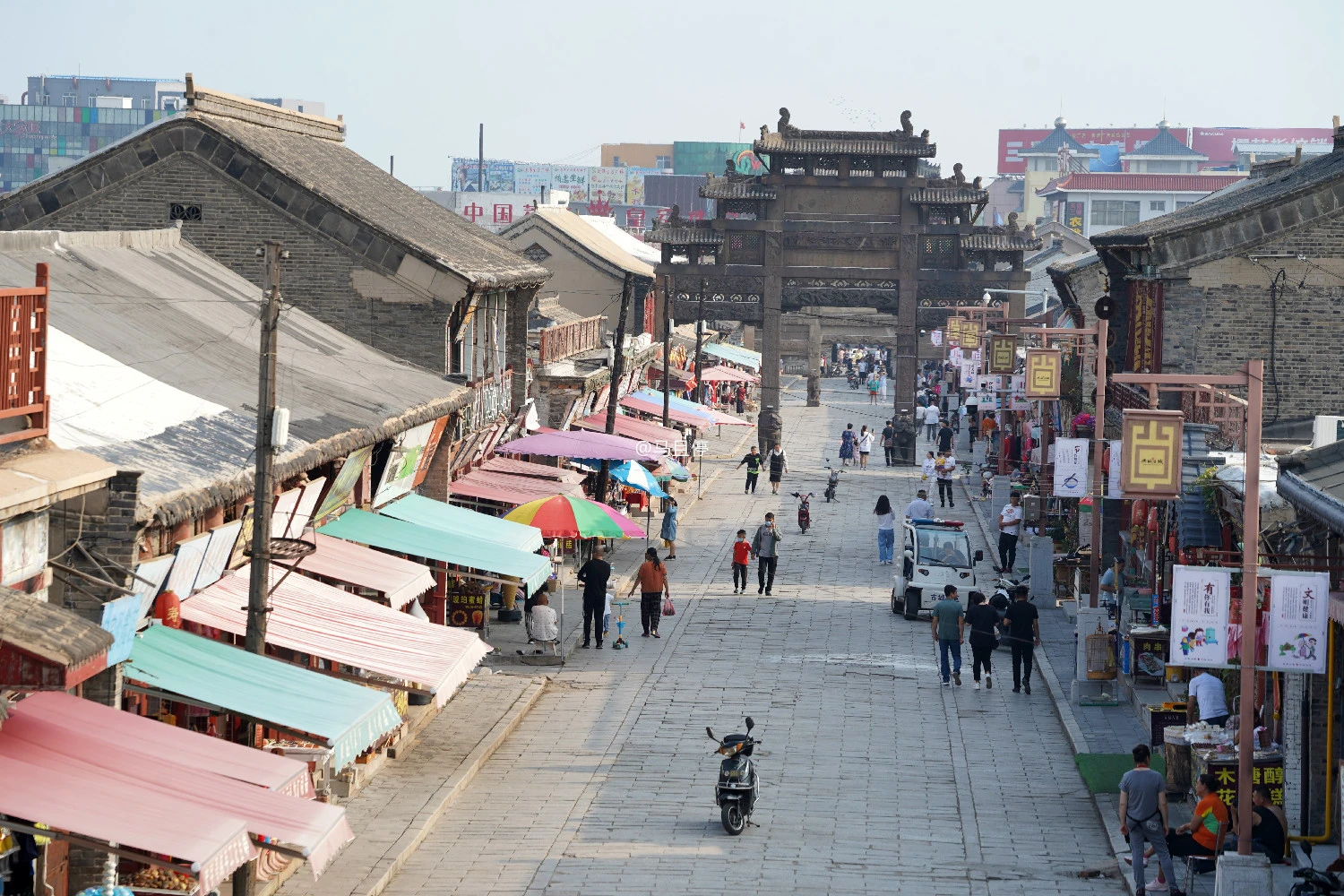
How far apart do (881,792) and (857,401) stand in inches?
2872

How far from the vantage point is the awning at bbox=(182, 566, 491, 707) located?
648 inches

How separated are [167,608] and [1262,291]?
70.6 feet

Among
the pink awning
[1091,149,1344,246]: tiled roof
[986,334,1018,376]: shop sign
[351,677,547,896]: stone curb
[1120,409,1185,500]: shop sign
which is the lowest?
[351,677,547,896]: stone curb

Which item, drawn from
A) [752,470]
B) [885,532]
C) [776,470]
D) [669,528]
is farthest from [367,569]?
[776,470]

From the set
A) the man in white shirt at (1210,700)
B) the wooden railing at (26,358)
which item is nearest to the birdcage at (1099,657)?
the man in white shirt at (1210,700)

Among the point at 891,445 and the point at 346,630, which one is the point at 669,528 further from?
the point at 891,445

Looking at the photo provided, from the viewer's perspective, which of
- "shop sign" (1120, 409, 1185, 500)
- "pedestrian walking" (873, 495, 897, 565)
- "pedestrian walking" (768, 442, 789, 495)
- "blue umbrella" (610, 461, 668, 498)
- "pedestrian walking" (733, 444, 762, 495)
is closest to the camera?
"shop sign" (1120, 409, 1185, 500)

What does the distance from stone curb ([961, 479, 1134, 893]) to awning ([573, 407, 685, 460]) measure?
16068mm

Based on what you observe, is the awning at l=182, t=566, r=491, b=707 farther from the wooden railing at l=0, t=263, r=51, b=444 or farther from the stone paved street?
the wooden railing at l=0, t=263, r=51, b=444

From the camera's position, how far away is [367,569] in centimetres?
2064

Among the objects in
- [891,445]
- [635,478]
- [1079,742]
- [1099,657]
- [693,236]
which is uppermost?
[693,236]

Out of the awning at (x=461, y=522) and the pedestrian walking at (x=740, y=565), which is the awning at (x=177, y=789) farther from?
the pedestrian walking at (x=740, y=565)

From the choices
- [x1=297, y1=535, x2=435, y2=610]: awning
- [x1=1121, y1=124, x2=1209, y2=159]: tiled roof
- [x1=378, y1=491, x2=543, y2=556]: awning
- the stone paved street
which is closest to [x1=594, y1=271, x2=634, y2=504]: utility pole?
the stone paved street

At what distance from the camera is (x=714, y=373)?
229 ft
